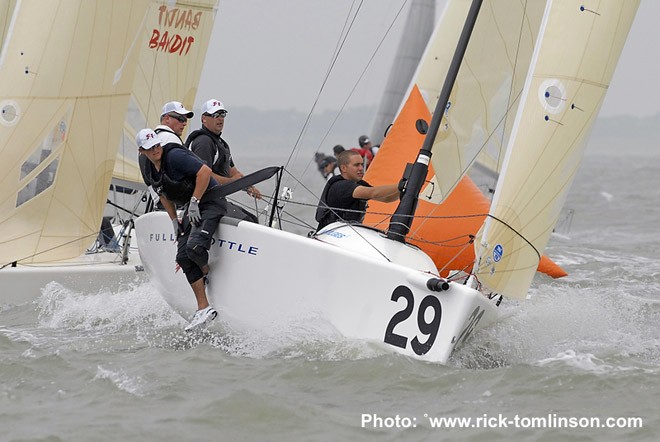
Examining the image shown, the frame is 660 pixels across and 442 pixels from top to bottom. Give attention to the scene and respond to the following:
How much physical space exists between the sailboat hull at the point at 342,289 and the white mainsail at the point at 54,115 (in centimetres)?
158

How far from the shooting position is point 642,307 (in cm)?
741

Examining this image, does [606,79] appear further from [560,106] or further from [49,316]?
[49,316]

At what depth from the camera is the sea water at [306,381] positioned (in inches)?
156

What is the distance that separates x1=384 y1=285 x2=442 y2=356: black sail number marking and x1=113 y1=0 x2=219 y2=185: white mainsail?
4.34m

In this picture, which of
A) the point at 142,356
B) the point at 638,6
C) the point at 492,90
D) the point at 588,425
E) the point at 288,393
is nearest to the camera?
the point at 588,425

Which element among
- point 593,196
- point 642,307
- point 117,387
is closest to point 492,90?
point 642,307

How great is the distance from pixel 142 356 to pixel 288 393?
37.2 inches

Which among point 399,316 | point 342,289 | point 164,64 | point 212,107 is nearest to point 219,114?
point 212,107

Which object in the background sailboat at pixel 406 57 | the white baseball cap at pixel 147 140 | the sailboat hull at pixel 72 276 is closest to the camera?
the white baseball cap at pixel 147 140

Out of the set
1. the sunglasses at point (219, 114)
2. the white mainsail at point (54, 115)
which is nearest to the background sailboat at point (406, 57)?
the white mainsail at point (54, 115)

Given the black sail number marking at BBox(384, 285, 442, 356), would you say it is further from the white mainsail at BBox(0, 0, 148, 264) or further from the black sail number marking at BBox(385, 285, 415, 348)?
the white mainsail at BBox(0, 0, 148, 264)

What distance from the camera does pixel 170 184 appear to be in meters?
5.26

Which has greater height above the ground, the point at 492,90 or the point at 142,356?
the point at 492,90

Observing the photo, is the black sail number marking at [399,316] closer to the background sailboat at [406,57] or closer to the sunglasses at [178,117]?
the sunglasses at [178,117]
